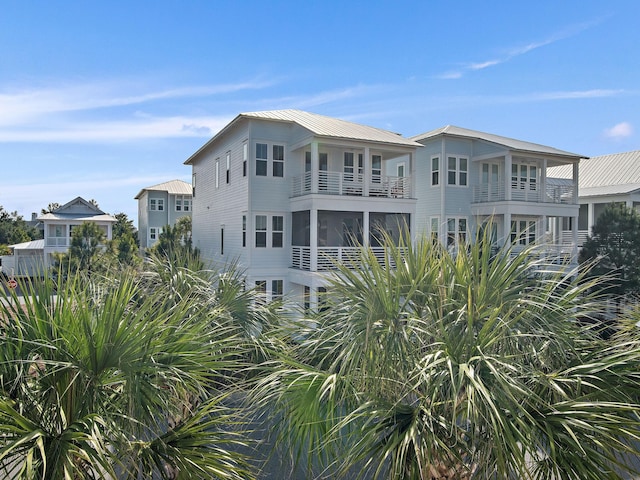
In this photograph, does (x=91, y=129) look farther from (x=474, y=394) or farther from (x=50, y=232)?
(x=474, y=394)

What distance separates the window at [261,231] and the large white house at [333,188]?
48 mm

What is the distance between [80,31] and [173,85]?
682 centimetres

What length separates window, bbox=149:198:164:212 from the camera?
154ft

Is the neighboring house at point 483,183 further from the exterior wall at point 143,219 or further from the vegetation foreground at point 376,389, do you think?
the exterior wall at point 143,219

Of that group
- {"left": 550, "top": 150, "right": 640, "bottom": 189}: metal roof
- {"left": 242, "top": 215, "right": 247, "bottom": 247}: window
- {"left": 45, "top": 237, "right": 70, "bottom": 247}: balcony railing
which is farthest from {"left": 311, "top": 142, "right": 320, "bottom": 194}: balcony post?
{"left": 45, "top": 237, "right": 70, "bottom": 247}: balcony railing

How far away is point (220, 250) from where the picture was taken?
1021 inches

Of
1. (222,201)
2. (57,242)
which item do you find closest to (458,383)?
(222,201)

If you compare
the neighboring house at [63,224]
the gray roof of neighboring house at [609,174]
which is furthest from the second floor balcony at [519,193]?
the neighboring house at [63,224]

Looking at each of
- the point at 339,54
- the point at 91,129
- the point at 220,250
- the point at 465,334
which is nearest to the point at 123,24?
the point at 339,54

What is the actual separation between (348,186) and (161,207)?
Answer: 102 feet

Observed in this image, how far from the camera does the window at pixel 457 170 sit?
25742 millimetres

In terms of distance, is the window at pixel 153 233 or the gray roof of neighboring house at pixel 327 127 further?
the window at pixel 153 233

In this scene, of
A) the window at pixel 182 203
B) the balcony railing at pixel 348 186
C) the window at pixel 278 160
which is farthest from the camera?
the window at pixel 182 203

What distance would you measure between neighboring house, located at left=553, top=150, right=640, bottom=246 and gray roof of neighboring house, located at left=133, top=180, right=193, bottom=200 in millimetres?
35440
